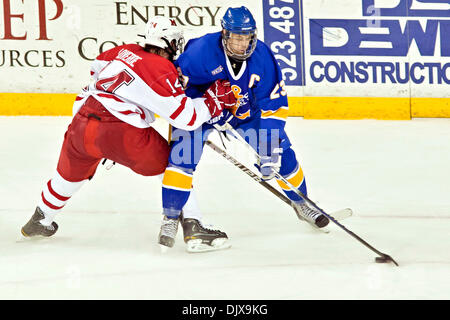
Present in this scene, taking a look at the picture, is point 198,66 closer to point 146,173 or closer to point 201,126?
point 201,126

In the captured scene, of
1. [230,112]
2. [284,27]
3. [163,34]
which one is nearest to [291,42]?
[284,27]

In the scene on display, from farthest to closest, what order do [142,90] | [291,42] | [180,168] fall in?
[291,42] → [180,168] → [142,90]

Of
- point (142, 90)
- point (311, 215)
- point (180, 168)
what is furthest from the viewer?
point (311, 215)

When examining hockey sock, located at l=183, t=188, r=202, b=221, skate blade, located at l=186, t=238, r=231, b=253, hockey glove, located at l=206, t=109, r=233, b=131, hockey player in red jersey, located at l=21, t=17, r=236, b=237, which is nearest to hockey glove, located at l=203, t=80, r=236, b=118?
hockey player in red jersey, located at l=21, t=17, r=236, b=237

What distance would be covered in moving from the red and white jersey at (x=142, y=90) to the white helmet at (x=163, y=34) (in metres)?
0.06

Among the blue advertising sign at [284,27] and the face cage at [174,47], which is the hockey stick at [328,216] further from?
the blue advertising sign at [284,27]

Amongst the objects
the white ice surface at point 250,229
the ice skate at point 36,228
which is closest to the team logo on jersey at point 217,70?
the white ice surface at point 250,229

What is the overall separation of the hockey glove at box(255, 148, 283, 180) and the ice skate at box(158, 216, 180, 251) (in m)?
0.41

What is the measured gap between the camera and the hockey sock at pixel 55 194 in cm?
343

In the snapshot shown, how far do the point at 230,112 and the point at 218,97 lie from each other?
25cm

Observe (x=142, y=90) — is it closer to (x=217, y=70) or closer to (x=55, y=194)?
(x=217, y=70)

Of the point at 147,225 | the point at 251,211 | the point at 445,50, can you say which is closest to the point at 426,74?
the point at 445,50

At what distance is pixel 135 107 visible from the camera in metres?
3.25

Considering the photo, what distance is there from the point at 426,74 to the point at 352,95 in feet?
1.68
